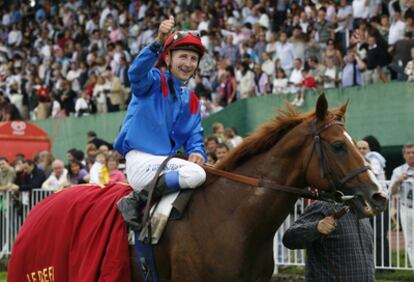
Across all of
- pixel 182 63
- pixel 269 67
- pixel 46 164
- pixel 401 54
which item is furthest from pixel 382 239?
pixel 269 67

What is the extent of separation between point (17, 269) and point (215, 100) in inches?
477

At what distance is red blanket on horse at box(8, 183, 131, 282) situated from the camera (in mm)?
6703

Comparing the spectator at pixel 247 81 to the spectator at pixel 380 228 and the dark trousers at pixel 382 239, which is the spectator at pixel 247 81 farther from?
the dark trousers at pixel 382 239

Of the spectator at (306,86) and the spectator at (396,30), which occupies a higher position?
the spectator at (396,30)

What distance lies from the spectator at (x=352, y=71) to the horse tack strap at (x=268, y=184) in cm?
991

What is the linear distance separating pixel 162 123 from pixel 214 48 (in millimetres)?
14104

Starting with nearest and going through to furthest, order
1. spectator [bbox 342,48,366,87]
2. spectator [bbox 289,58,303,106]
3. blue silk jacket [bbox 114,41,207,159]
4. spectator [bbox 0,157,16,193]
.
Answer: blue silk jacket [bbox 114,41,207,159]
spectator [bbox 0,157,16,193]
spectator [bbox 342,48,366,87]
spectator [bbox 289,58,303,106]

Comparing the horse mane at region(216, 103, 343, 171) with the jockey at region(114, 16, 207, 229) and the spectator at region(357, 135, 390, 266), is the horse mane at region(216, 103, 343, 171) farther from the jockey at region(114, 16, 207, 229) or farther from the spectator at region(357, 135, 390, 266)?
the spectator at region(357, 135, 390, 266)

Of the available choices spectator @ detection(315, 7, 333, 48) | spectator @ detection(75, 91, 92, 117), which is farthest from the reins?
spectator @ detection(75, 91, 92, 117)

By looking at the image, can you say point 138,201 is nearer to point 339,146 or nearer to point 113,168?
point 339,146

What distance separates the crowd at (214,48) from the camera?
16453 mm

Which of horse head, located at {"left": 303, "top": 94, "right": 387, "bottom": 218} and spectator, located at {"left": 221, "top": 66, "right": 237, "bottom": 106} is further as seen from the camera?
spectator, located at {"left": 221, "top": 66, "right": 237, "bottom": 106}

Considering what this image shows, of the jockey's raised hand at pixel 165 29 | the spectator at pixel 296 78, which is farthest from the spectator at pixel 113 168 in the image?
the jockey's raised hand at pixel 165 29

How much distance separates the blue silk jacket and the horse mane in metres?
0.52
